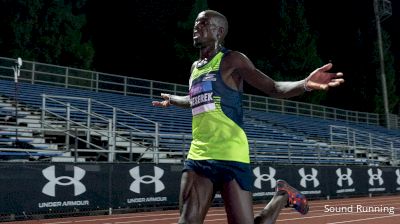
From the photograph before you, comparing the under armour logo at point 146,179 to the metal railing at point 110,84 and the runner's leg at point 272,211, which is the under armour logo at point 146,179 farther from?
the metal railing at point 110,84

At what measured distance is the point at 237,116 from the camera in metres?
3.54

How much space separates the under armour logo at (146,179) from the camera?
11570 millimetres

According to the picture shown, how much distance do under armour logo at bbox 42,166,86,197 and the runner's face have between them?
7.35 m

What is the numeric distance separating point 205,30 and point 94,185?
7.90m

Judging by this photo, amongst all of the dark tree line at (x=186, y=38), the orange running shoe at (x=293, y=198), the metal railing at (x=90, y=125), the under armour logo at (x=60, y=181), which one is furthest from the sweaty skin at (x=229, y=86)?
the dark tree line at (x=186, y=38)

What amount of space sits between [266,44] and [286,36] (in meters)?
1.79

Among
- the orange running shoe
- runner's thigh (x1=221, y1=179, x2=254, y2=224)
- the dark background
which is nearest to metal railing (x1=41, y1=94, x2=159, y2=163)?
the orange running shoe

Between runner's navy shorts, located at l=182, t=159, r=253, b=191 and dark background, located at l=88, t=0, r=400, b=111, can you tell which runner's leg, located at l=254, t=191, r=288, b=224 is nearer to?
runner's navy shorts, located at l=182, t=159, r=253, b=191

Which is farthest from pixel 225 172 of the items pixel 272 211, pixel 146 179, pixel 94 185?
pixel 146 179

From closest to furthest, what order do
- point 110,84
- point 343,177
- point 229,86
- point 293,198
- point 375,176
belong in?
point 229,86, point 293,198, point 343,177, point 375,176, point 110,84

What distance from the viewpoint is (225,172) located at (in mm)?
3389

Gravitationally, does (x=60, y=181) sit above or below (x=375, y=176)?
below

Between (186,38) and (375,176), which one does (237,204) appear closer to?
(375,176)

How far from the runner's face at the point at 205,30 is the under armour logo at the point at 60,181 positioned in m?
7.35
